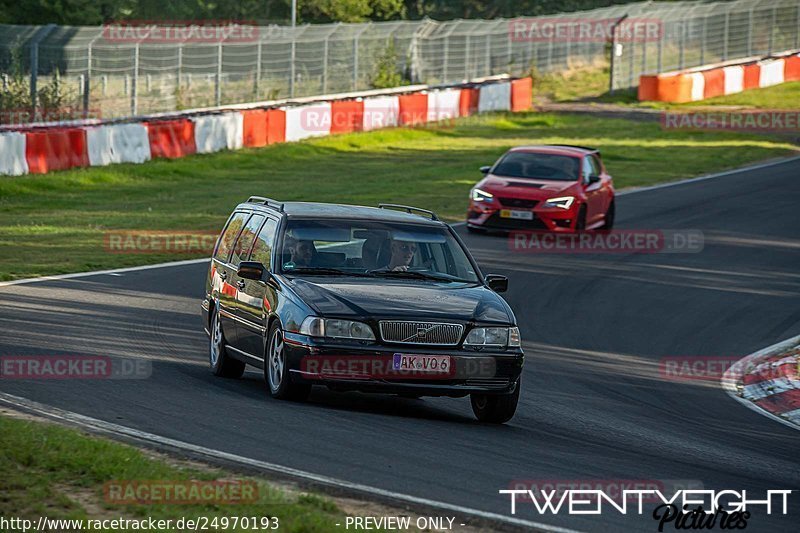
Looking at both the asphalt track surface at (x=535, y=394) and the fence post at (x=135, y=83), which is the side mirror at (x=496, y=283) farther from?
the fence post at (x=135, y=83)

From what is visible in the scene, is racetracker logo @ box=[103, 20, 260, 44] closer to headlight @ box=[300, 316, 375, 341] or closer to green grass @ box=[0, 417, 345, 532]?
headlight @ box=[300, 316, 375, 341]

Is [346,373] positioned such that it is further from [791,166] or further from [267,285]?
[791,166]

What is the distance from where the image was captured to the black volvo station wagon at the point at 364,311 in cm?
968

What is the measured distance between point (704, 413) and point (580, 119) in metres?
36.2

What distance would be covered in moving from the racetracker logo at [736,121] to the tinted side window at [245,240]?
112 feet

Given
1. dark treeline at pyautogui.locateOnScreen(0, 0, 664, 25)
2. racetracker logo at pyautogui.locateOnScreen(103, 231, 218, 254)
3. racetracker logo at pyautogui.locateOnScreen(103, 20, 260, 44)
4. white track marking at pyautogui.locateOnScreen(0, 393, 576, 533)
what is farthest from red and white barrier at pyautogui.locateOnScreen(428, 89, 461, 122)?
white track marking at pyautogui.locateOnScreen(0, 393, 576, 533)

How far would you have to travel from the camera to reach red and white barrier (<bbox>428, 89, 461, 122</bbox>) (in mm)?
43281

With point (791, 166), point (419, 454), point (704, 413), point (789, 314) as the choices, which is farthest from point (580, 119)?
point (419, 454)

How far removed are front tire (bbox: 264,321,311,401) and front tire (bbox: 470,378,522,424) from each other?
131cm

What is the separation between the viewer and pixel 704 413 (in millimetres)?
12008

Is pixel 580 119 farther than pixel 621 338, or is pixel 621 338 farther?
pixel 580 119

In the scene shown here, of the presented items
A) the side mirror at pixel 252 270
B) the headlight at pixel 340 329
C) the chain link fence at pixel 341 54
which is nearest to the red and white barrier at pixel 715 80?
the chain link fence at pixel 341 54

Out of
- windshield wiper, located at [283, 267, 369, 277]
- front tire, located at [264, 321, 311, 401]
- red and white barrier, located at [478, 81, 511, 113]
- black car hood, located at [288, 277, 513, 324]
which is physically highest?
windshield wiper, located at [283, 267, 369, 277]

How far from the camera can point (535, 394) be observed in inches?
469
